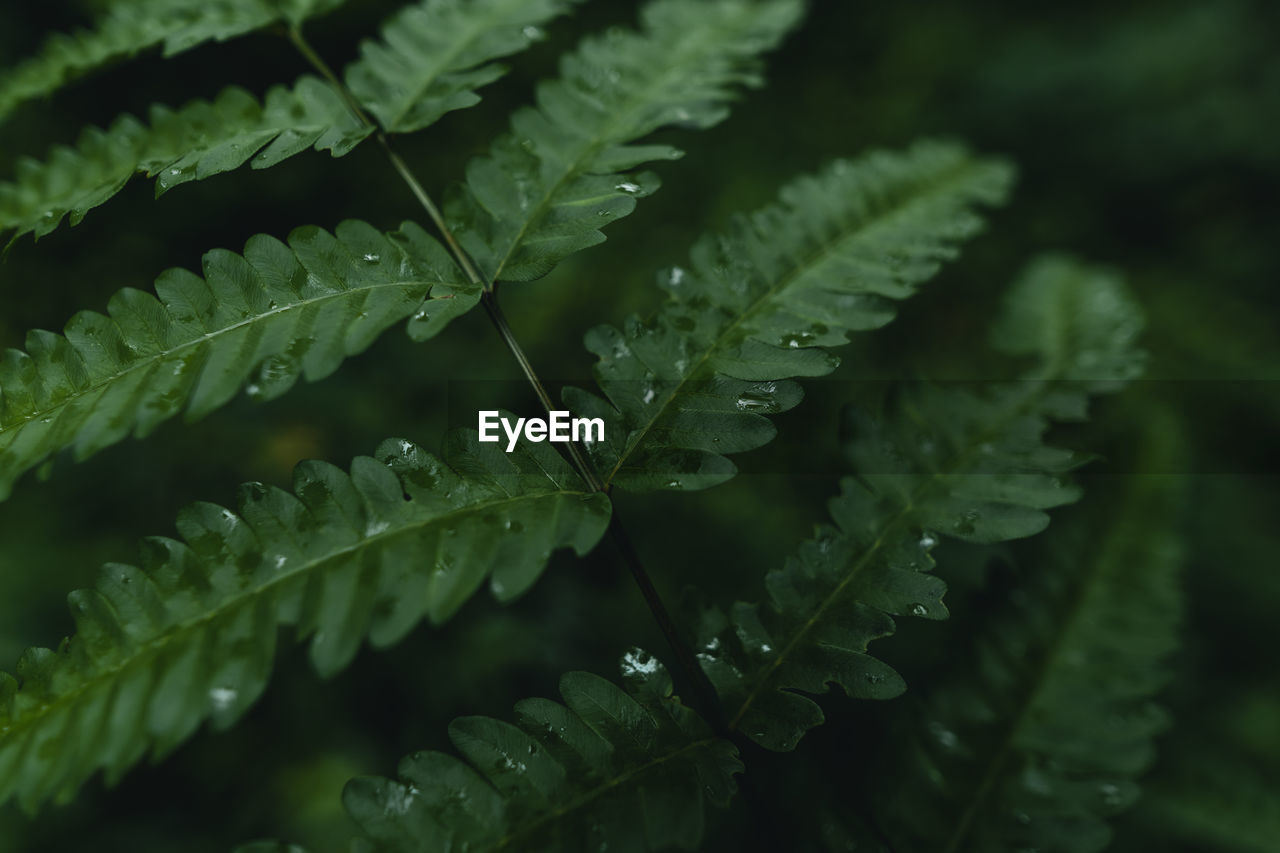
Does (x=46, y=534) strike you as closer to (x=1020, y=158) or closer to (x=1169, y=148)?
(x=1020, y=158)

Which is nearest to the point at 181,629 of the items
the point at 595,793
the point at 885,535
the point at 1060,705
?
the point at 595,793

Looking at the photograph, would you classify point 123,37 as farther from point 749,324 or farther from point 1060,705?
point 1060,705

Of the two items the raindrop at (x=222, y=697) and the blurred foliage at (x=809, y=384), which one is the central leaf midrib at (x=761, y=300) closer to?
the blurred foliage at (x=809, y=384)

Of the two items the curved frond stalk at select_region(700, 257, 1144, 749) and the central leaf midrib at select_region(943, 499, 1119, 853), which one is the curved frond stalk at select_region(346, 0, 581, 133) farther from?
the central leaf midrib at select_region(943, 499, 1119, 853)

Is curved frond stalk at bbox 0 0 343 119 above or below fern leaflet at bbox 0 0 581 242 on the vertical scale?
above

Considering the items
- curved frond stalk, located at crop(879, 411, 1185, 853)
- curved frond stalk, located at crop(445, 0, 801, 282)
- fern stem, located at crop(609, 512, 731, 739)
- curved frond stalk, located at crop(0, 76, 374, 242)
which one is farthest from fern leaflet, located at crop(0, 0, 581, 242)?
curved frond stalk, located at crop(879, 411, 1185, 853)

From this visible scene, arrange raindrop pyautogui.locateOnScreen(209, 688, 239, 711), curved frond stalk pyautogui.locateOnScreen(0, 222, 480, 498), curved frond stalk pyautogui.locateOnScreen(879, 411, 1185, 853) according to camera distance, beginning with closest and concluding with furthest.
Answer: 1. raindrop pyautogui.locateOnScreen(209, 688, 239, 711)
2. curved frond stalk pyautogui.locateOnScreen(0, 222, 480, 498)
3. curved frond stalk pyautogui.locateOnScreen(879, 411, 1185, 853)
